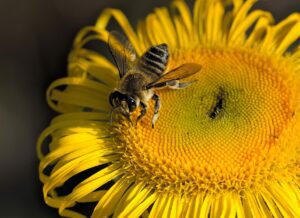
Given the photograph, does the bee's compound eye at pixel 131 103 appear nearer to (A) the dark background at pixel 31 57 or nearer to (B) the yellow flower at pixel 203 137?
(B) the yellow flower at pixel 203 137

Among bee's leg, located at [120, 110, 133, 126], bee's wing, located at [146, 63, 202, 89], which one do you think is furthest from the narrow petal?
bee's wing, located at [146, 63, 202, 89]

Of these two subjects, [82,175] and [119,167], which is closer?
[119,167]

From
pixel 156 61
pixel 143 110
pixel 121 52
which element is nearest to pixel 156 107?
pixel 143 110

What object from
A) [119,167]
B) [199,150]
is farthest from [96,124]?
[199,150]

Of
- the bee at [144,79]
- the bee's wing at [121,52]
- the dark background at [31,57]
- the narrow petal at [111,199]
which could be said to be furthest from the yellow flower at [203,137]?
the dark background at [31,57]

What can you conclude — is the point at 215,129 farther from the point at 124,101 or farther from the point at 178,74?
the point at 124,101

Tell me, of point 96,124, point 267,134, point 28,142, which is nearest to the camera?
point 267,134

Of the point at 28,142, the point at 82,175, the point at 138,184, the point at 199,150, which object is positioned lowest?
the point at 28,142

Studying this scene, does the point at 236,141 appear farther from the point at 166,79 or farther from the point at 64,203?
the point at 64,203
